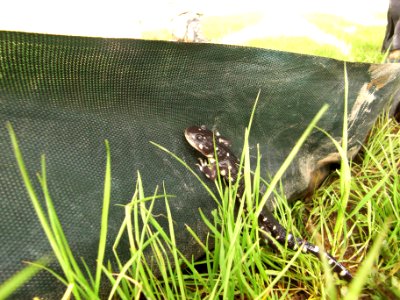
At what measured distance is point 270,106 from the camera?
68.5 inches

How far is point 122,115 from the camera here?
1.24 m

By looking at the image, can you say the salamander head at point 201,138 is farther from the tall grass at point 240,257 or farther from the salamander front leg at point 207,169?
the tall grass at point 240,257

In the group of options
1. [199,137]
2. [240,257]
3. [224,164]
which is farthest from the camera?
[224,164]

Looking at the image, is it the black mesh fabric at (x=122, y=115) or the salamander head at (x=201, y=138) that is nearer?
the black mesh fabric at (x=122, y=115)

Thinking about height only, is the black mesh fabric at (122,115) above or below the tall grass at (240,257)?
above

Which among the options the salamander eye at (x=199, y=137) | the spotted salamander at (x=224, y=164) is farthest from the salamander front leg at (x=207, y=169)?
the salamander eye at (x=199, y=137)

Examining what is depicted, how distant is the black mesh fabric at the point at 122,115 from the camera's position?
0.93 metres

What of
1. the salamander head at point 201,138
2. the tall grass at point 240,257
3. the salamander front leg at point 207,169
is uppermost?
the salamander head at point 201,138

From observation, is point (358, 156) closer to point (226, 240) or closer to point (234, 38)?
point (226, 240)

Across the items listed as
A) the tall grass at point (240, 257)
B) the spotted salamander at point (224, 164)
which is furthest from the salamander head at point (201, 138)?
the tall grass at point (240, 257)

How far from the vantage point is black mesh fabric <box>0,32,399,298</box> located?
0.93 meters

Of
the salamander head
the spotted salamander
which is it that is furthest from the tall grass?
the salamander head

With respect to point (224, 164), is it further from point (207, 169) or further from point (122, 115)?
point (122, 115)

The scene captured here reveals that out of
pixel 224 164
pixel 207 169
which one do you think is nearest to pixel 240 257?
pixel 207 169
